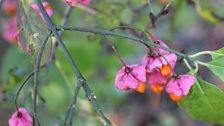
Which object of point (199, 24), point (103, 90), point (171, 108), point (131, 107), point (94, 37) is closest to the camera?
point (94, 37)

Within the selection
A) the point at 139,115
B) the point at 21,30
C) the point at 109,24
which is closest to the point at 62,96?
the point at 109,24

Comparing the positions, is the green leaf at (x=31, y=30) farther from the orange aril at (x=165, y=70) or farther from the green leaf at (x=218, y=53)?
the green leaf at (x=218, y=53)

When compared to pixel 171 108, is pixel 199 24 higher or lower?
higher

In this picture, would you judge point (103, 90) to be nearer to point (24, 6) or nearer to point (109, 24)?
point (109, 24)

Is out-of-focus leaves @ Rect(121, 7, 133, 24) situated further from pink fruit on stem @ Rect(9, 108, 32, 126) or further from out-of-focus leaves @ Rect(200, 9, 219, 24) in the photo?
pink fruit on stem @ Rect(9, 108, 32, 126)

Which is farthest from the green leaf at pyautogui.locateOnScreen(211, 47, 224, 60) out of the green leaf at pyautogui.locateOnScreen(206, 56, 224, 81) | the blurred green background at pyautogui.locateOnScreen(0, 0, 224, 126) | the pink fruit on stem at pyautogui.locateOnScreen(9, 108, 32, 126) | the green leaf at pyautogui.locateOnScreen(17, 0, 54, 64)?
the pink fruit on stem at pyautogui.locateOnScreen(9, 108, 32, 126)

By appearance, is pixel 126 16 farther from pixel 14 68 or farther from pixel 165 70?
pixel 165 70
